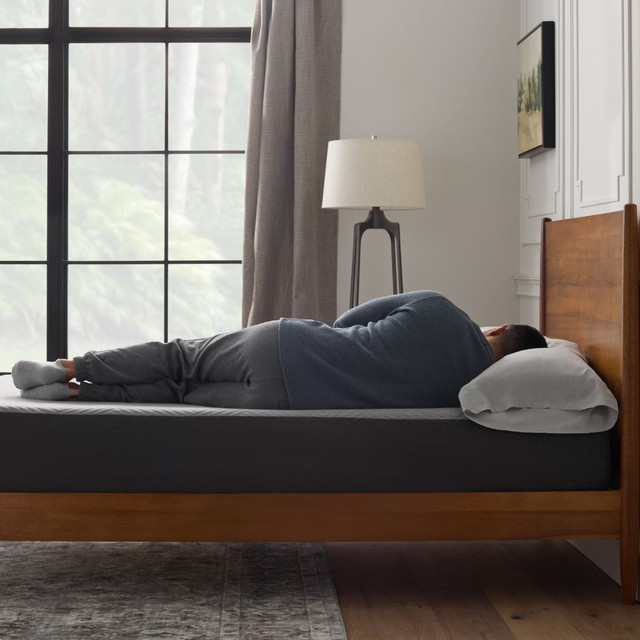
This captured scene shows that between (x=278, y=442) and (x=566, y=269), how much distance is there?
4.10 ft

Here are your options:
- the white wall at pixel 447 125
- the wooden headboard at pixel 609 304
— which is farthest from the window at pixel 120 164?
the wooden headboard at pixel 609 304

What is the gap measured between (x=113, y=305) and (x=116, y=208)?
53 centimetres

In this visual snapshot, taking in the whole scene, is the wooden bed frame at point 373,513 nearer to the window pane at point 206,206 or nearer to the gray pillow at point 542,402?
the gray pillow at point 542,402

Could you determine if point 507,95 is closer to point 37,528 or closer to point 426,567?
point 426,567

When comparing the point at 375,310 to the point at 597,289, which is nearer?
the point at 597,289

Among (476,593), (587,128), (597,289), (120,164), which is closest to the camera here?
(476,593)

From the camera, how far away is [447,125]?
15.3 ft

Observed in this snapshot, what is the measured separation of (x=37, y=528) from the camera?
2457mm

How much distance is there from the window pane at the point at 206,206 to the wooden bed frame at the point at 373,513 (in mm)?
2629

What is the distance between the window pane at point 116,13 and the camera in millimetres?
4832

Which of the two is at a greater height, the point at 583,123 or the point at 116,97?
the point at 116,97

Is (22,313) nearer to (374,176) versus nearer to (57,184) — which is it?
(57,184)

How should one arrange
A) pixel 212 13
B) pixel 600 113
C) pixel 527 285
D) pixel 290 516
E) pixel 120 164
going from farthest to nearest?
pixel 120 164, pixel 212 13, pixel 527 285, pixel 600 113, pixel 290 516

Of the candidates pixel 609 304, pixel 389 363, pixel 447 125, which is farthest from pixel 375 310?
pixel 447 125
